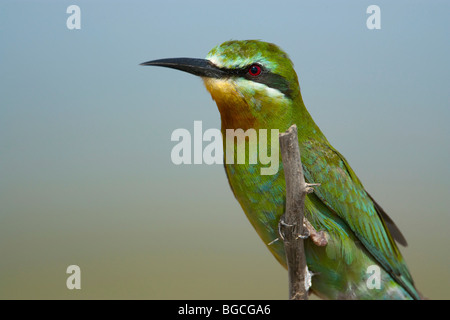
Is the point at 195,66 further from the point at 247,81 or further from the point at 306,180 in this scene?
the point at 306,180

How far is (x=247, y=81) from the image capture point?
2480 mm

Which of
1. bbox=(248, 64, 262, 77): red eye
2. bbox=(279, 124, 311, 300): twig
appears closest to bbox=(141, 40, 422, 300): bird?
bbox=(248, 64, 262, 77): red eye

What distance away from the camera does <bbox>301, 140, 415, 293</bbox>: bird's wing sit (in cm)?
260

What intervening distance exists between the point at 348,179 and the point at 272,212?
1.76 feet

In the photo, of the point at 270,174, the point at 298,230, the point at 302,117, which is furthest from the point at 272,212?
the point at 302,117

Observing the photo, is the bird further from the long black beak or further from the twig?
the twig

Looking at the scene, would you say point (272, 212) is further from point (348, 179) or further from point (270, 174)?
point (348, 179)

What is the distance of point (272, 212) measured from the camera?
2496 millimetres

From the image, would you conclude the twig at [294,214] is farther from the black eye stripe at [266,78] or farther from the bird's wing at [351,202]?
the black eye stripe at [266,78]

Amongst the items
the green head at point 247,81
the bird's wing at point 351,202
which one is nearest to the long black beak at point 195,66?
the green head at point 247,81

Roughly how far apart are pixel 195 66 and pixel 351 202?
3.77ft

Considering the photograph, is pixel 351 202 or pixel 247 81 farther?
pixel 351 202

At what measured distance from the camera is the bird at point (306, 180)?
8.16ft

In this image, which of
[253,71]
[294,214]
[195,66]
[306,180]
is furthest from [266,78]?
[294,214]
